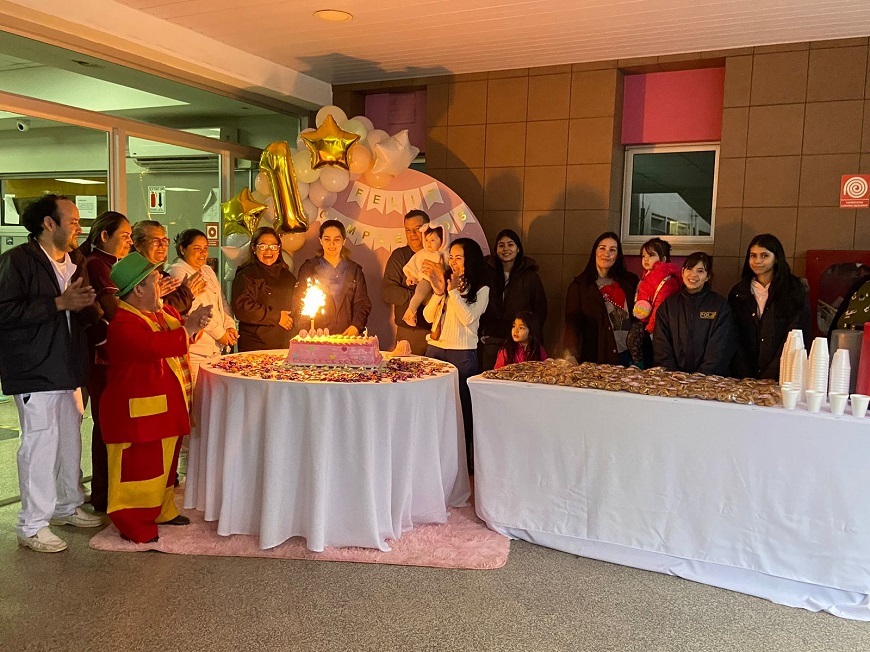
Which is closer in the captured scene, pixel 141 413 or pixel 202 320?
pixel 141 413

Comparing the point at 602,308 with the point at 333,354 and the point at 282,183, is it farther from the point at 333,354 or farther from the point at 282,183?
the point at 282,183

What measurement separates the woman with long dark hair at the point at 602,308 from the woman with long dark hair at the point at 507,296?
0.24m

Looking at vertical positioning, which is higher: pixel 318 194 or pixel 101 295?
pixel 318 194

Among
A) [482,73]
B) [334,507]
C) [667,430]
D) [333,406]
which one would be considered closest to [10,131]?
[333,406]

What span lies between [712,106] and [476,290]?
8.15ft

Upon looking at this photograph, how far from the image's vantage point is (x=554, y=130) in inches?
223

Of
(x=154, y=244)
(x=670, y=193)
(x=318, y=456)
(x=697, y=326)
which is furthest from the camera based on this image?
(x=670, y=193)

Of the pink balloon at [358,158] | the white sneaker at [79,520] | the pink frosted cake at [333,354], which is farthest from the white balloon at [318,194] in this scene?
the white sneaker at [79,520]

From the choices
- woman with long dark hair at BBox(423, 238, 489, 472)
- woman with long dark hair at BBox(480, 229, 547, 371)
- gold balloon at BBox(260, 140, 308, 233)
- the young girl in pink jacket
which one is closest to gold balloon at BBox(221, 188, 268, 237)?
gold balloon at BBox(260, 140, 308, 233)

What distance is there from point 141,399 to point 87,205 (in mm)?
2112

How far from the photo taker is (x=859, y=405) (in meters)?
2.96

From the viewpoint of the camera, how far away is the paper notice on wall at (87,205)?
4836mm

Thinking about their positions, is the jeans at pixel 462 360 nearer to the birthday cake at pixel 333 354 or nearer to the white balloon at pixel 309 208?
the birthday cake at pixel 333 354

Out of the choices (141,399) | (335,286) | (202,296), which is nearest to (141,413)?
(141,399)
